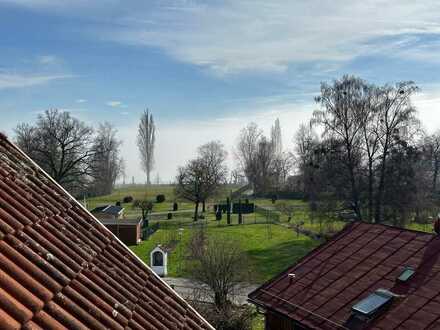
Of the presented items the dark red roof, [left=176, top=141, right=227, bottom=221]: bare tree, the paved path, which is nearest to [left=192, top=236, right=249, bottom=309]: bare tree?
the paved path

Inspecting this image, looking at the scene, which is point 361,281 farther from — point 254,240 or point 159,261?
point 254,240

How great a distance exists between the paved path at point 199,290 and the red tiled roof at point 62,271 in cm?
1530

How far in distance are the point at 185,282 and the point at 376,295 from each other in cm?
1520

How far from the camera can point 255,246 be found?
32781 mm

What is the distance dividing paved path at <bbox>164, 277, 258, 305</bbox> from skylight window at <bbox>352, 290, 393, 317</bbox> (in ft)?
A: 31.8

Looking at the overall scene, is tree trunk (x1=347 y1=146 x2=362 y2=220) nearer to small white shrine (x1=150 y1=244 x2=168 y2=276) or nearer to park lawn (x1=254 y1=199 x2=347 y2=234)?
park lawn (x1=254 y1=199 x2=347 y2=234)

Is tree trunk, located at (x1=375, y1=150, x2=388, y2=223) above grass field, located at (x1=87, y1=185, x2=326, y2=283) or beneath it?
above

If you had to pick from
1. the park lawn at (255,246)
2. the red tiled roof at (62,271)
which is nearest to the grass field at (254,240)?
the park lawn at (255,246)

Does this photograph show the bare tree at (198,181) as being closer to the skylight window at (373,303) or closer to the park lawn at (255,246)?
the park lawn at (255,246)

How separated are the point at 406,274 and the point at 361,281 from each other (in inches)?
43.8

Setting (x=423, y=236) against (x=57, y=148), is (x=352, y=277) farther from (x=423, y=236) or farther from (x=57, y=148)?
(x=57, y=148)

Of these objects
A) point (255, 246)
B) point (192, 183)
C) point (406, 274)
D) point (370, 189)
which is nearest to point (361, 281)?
point (406, 274)

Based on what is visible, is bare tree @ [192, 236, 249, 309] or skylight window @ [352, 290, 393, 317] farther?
bare tree @ [192, 236, 249, 309]

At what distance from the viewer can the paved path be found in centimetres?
1867
